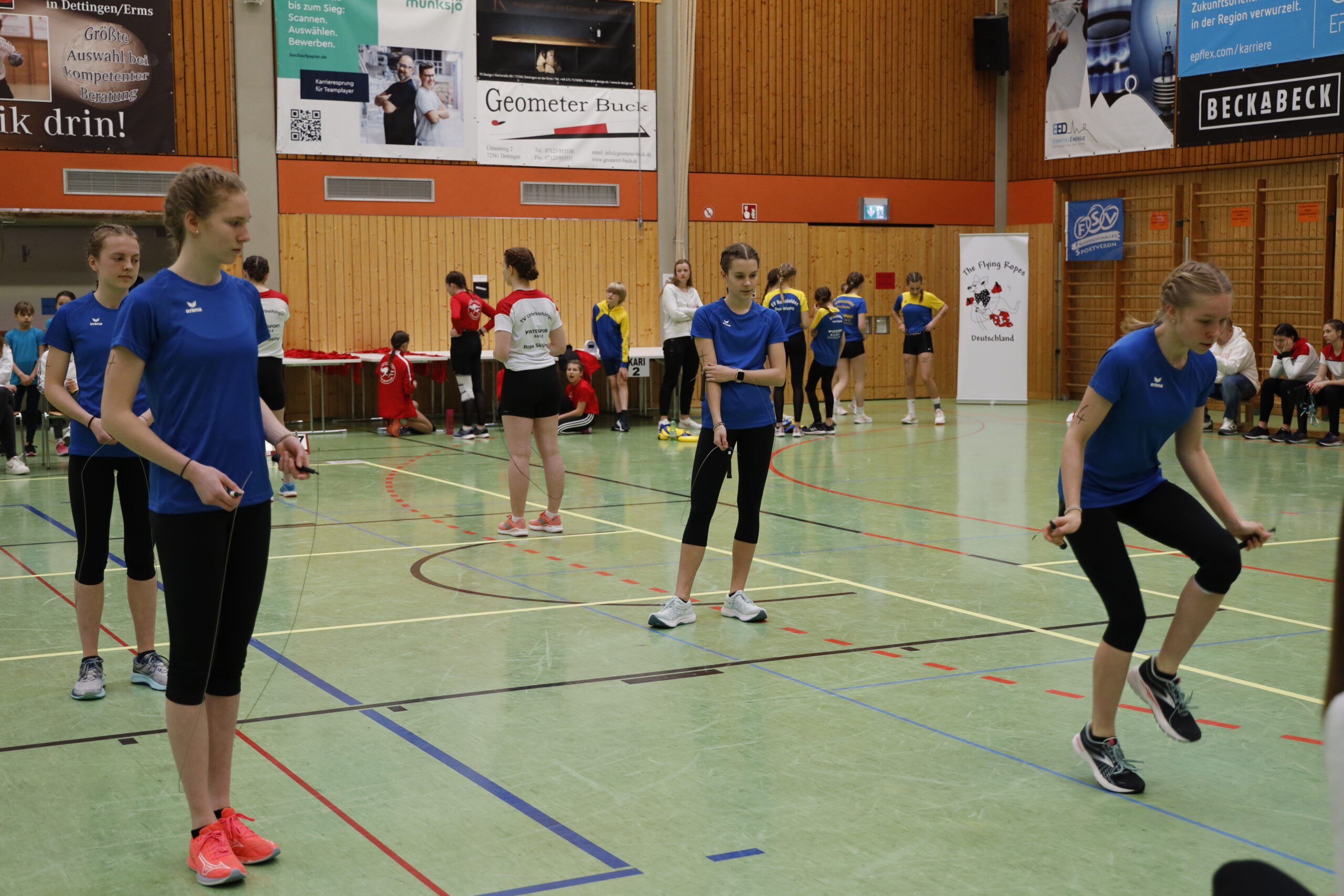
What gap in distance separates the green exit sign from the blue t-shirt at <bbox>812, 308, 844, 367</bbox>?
481 centimetres

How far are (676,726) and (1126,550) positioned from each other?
1.64m

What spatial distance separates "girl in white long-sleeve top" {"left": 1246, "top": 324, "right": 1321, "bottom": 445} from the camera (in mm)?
14148

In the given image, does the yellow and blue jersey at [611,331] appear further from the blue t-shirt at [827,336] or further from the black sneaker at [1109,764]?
the black sneaker at [1109,764]

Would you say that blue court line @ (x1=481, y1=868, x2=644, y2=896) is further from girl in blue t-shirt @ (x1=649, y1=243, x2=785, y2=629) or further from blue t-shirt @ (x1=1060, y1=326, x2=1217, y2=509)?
girl in blue t-shirt @ (x1=649, y1=243, x2=785, y2=629)

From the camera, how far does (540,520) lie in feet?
29.1

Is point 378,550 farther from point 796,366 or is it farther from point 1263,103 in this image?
point 1263,103

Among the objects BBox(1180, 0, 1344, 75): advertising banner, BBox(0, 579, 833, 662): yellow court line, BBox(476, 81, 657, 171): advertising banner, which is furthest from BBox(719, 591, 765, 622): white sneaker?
BBox(1180, 0, 1344, 75): advertising banner

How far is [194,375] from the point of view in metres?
3.29

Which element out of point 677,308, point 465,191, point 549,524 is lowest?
point 549,524

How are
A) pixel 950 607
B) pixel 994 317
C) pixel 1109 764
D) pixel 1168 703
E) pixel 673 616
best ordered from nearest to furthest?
pixel 1109 764, pixel 1168 703, pixel 673 616, pixel 950 607, pixel 994 317

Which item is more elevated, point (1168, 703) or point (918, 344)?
point (918, 344)

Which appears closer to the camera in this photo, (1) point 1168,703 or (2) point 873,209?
(1) point 1168,703

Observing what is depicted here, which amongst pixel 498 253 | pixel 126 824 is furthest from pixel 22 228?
pixel 126 824

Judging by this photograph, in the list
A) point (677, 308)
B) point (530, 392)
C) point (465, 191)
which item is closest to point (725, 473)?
point (530, 392)
